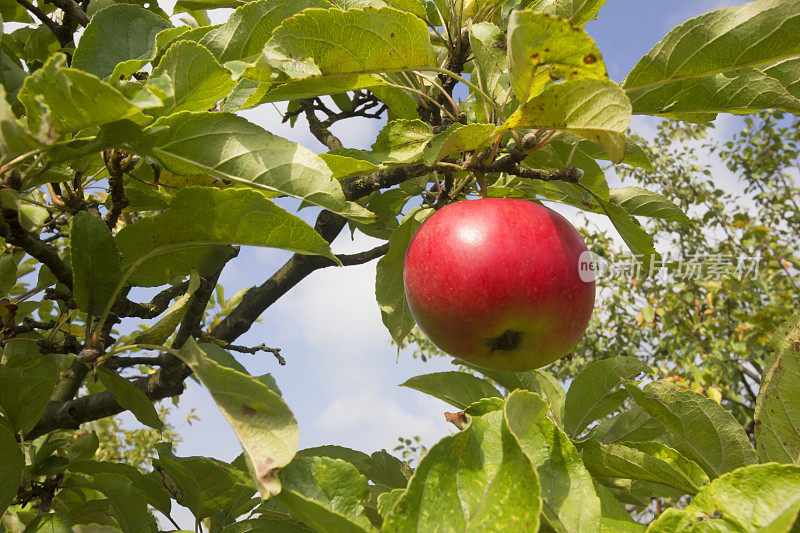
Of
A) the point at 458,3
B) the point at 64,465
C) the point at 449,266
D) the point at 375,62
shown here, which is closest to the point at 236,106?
the point at 375,62

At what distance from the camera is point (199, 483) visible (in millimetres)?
949

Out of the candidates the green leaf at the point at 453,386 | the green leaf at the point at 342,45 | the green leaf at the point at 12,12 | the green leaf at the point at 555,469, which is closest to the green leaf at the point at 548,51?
the green leaf at the point at 342,45

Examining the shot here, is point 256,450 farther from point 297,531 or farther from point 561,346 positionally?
point 561,346

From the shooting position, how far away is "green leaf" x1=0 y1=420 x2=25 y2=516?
3.32 feet

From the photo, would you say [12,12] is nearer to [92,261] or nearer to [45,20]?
[45,20]

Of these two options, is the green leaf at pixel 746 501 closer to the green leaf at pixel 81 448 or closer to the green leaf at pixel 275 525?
the green leaf at pixel 275 525

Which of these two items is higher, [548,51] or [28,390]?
[548,51]

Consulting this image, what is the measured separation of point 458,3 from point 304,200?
751 millimetres

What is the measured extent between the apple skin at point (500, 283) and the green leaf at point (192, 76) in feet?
1.38

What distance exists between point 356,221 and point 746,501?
27.6 inches

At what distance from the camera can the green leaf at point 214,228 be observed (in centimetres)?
80

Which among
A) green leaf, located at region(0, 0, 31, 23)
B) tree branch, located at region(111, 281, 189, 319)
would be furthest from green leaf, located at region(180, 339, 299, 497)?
green leaf, located at region(0, 0, 31, 23)

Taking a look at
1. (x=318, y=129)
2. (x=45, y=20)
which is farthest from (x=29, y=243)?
(x=318, y=129)

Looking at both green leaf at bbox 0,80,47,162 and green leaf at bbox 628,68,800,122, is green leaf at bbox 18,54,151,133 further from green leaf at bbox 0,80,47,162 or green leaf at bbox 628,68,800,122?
green leaf at bbox 628,68,800,122
